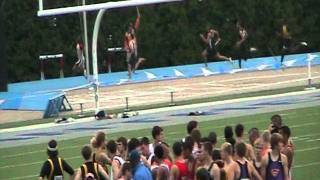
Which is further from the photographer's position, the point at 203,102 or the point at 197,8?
the point at 197,8

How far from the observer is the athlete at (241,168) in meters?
12.7

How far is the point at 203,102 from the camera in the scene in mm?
32750

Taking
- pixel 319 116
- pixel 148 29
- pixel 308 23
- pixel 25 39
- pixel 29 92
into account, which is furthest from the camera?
pixel 308 23

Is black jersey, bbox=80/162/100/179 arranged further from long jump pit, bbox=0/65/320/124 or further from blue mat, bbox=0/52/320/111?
blue mat, bbox=0/52/320/111

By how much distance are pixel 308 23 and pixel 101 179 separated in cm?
3466

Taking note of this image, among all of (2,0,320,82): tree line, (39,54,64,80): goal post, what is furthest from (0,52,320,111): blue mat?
(2,0,320,82): tree line

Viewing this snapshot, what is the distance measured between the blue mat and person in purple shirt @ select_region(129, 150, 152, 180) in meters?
20.1

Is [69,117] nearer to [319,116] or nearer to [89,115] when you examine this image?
[89,115]

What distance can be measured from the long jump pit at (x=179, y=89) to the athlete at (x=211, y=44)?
1.57 metres

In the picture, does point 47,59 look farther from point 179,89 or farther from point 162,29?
point 179,89

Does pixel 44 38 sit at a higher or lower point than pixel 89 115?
higher

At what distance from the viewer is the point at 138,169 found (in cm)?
1247

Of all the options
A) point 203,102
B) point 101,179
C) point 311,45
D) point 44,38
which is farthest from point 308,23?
point 101,179

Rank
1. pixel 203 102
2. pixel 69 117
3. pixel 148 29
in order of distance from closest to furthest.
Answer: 1. pixel 69 117
2. pixel 203 102
3. pixel 148 29
